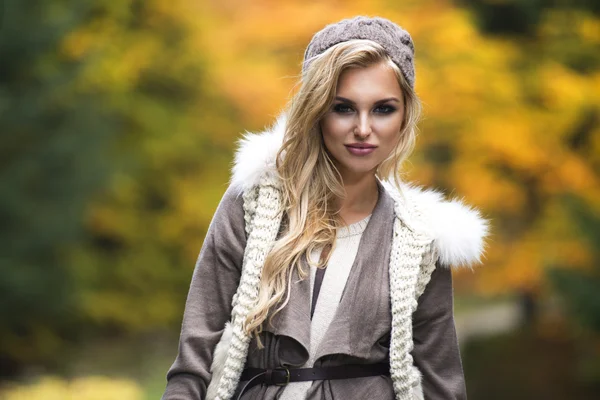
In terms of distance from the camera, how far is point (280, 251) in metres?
2.58

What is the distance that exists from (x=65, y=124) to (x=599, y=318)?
7.29 meters

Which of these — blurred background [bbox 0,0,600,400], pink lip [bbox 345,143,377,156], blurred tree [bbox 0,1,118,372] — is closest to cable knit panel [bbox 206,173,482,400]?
pink lip [bbox 345,143,377,156]

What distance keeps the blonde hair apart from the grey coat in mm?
60

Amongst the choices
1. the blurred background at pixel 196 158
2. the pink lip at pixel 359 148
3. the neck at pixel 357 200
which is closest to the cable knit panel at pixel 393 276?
the neck at pixel 357 200

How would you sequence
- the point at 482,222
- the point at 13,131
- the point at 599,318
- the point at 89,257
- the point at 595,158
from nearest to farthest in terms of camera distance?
the point at 482,222, the point at 599,318, the point at 595,158, the point at 13,131, the point at 89,257

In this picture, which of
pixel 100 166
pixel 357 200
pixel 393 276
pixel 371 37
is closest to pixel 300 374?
pixel 393 276

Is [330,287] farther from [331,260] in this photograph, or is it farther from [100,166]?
[100,166]

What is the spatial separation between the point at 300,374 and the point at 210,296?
1.03 feet

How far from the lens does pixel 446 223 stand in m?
2.69

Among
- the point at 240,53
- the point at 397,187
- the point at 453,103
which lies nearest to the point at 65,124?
the point at 240,53

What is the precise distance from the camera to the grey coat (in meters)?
2.54

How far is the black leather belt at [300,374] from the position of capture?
8.38ft

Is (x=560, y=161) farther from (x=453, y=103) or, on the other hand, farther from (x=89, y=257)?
(x=89, y=257)

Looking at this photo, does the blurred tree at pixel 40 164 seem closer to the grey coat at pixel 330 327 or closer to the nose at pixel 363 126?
the grey coat at pixel 330 327
